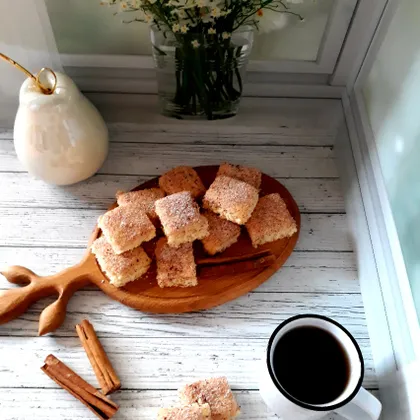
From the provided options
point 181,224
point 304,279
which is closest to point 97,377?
point 181,224

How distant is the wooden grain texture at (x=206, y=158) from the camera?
922 millimetres

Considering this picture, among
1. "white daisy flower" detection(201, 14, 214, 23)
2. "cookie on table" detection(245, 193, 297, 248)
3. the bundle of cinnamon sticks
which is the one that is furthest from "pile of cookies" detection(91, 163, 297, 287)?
"white daisy flower" detection(201, 14, 214, 23)

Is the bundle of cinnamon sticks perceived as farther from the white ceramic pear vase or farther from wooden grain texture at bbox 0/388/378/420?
the white ceramic pear vase

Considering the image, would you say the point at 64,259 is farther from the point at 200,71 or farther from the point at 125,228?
the point at 200,71

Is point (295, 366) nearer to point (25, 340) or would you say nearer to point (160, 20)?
point (25, 340)

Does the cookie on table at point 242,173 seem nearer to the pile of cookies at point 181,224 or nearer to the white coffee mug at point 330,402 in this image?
the pile of cookies at point 181,224

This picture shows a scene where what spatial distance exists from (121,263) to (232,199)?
0.64ft

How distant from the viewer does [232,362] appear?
72 cm

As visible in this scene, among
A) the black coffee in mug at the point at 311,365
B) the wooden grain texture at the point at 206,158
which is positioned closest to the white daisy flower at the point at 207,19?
the wooden grain texture at the point at 206,158

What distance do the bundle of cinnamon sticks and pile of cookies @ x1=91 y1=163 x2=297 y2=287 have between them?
0.10 m

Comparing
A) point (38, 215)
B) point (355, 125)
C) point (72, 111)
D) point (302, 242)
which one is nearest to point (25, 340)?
point (38, 215)

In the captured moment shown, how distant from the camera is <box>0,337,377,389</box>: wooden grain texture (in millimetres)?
699

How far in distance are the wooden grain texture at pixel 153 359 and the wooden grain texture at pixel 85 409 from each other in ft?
0.04

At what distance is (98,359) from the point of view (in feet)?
2.30
